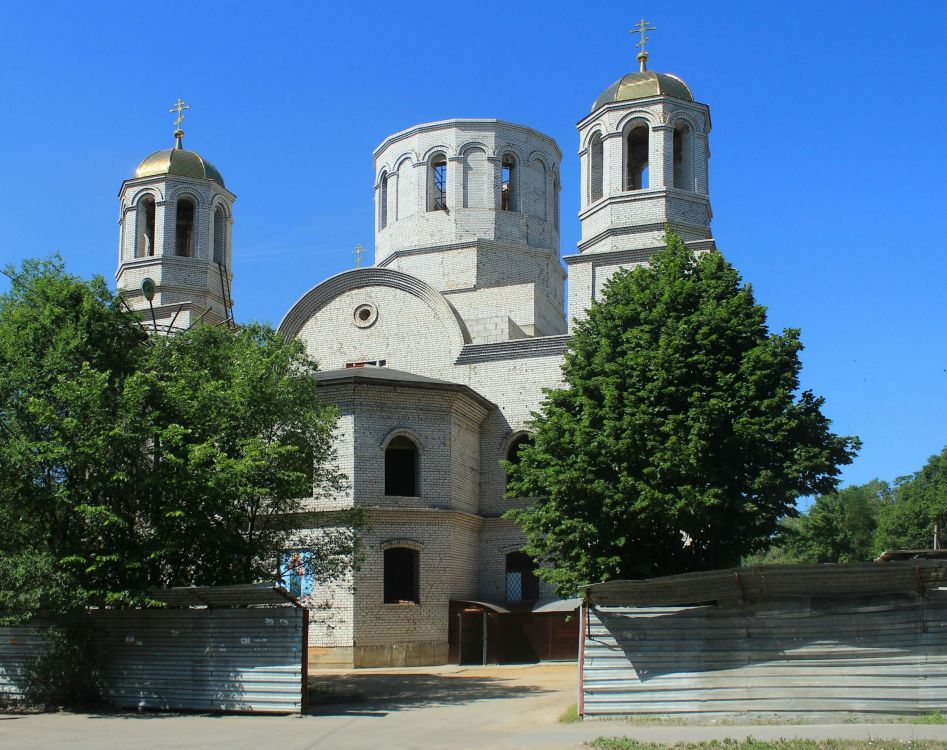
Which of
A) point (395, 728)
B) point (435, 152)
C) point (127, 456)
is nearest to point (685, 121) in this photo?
point (435, 152)

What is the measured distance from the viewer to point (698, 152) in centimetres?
2673

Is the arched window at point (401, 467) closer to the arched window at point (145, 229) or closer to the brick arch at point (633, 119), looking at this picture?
the brick arch at point (633, 119)

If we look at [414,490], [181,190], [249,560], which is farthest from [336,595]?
[181,190]

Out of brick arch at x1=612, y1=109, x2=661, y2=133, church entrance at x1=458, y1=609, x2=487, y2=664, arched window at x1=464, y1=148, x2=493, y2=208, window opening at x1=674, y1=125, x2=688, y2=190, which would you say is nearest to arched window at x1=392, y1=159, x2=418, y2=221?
arched window at x1=464, y1=148, x2=493, y2=208

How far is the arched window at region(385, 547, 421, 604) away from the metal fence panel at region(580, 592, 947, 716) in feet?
34.3

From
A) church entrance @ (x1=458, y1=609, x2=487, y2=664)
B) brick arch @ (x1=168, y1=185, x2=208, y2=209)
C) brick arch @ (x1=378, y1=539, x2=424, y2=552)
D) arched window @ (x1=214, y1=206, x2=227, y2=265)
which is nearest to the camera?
brick arch @ (x1=378, y1=539, x2=424, y2=552)

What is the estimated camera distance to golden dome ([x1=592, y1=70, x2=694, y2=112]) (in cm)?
2680

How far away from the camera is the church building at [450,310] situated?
77.4 feet

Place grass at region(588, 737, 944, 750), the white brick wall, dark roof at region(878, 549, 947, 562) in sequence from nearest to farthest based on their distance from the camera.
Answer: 1. grass at region(588, 737, 944, 750)
2. dark roof at region(878, 549, 947, 562)
3. the white brick wall

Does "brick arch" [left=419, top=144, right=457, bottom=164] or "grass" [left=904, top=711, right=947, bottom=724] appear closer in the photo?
"grass" [left=904, top=711, right=947, bottom=724]

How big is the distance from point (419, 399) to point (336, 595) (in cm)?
469

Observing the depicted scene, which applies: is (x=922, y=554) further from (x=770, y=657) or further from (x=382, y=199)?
(x=382, y=199)

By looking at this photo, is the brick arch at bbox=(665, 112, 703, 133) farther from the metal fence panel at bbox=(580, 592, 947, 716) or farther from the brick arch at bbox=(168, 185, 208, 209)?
the metal fence panel at bbox=(580, 592, 947, 716)

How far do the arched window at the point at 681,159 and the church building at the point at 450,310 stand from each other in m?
0.04
